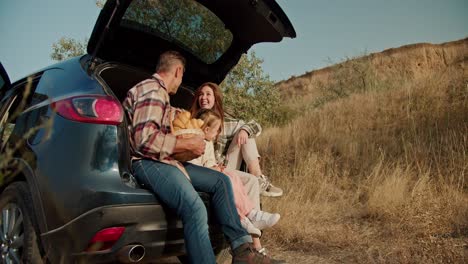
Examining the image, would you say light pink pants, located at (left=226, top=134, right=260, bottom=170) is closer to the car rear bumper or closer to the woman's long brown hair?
the woman's long brown hair

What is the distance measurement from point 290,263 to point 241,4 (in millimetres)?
2263

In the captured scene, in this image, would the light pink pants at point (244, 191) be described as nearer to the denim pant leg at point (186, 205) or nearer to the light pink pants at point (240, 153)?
the light pink pants at point (240, 153)

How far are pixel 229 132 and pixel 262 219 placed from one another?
108cm

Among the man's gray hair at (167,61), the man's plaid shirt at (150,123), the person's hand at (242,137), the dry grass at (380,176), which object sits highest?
the man's gray hair at (167,61)

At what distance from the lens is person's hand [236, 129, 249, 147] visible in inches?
146

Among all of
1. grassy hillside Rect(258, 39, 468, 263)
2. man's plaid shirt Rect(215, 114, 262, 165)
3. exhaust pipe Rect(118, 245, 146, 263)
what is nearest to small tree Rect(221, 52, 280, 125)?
grassy hillside Rect(258, 39, 468, 263)

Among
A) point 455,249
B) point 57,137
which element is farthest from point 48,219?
point 455,249

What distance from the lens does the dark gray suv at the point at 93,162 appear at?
2.17 metres

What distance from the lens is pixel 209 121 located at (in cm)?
338

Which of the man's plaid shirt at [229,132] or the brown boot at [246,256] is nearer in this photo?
the brown boot at [246,256]

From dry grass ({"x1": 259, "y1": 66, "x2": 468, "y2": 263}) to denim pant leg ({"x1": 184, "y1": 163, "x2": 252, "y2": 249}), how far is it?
1295 millimetres

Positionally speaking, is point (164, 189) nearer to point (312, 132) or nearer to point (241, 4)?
point (241, 4)

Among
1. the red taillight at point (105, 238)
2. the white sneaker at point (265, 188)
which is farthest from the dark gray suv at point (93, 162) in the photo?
the white sneaker at point (265, 188)

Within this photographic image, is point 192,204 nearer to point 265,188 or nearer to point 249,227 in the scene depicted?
point 249,227
